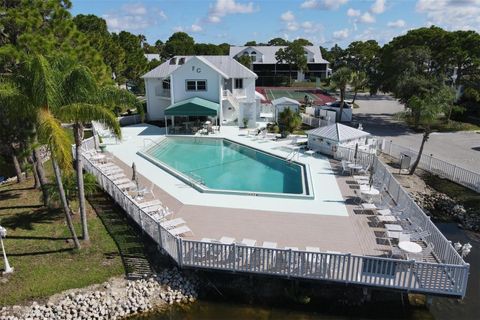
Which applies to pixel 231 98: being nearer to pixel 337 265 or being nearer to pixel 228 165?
pixel 228 165

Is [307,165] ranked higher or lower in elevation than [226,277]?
higher

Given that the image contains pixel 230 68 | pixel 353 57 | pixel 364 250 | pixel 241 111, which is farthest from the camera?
pixel 353 57

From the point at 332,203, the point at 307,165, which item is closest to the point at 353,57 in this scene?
the point at 307,165

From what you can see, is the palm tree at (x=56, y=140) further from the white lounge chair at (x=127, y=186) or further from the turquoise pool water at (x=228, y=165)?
the turquoise pool water at (x=228, y=165)

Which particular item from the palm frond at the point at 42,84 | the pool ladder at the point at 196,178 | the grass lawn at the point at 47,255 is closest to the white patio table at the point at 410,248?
the grass lawn at the point at 47,255

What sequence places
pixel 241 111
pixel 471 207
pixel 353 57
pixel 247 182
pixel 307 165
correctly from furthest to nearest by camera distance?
pixel 353 57 → pixel 241 111 → pixel 307 165 → pixel 247 182 → pixel 471 207

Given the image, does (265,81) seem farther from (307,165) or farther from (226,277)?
(226,277)

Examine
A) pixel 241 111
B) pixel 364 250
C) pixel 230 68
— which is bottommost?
pixel 364 250
